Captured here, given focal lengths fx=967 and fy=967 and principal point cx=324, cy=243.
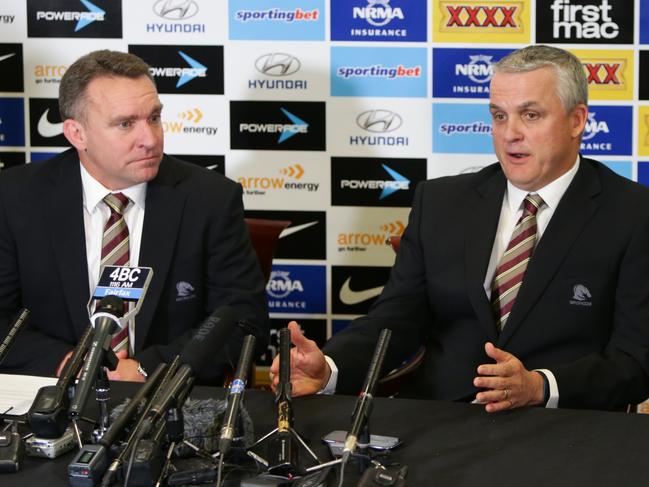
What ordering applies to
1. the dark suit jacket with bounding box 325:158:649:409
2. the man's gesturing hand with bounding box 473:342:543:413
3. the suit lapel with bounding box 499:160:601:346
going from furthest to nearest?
the suit lapel with bounding box 499:160:601:346, the dark suit jacket with bounding box 325:158:649:409, the man's gesturing hand with bounding box 473:342:543:413

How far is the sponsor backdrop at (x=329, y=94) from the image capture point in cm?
438

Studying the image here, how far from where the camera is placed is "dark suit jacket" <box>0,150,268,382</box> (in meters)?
3.15

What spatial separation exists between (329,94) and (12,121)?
5.03ft

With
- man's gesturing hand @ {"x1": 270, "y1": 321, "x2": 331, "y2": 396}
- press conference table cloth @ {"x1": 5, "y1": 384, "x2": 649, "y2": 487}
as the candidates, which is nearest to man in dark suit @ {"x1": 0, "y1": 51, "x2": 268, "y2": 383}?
man's gesturing hand @ {"x1": 270, "y1": 321, "x2": 331, "y2": 396}

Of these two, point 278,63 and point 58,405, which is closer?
point 58,405

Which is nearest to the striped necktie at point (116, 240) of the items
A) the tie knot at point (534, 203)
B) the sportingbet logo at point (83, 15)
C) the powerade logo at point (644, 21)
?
the tie knot at point (534, 203)

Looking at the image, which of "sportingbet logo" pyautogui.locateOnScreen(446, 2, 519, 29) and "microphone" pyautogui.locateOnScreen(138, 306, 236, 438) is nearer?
"microphone" pyautogui.locateOnScreen(138, 306, 236, 438)

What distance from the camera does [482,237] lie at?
2.98 m

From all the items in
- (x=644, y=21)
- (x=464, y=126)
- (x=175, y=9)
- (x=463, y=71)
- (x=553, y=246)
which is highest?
(x=175, y=9)

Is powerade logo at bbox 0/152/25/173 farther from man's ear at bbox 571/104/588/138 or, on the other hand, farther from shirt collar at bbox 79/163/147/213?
man's ear at bbox 571/104/588/138

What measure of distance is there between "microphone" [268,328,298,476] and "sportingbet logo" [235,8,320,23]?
8.94 feet

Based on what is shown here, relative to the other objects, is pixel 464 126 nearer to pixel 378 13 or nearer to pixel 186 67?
pixel 378 13

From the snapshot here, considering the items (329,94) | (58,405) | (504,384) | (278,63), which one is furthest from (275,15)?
(58,405)

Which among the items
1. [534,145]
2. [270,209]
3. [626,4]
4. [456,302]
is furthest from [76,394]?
[626,4]
